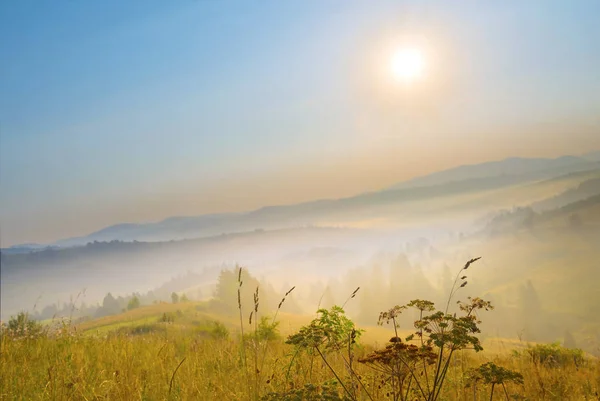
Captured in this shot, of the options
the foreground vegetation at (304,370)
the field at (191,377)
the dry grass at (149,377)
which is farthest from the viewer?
the dry grass at (149,377)

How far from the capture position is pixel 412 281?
627 feet

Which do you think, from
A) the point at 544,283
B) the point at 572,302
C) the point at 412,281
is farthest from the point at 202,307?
the point at 544,283

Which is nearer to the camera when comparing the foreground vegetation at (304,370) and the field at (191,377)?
the foreground vegetation at (304,370)

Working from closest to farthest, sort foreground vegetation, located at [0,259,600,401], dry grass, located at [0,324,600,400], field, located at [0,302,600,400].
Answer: foreground vegetation, located at [0,259,600,401] → field, located at [0,302,600,400] → dry grass, located at [0,324,600,400]

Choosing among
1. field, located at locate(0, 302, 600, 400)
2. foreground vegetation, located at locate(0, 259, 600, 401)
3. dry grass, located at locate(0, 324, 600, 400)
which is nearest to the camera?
foreground vegetation, located at locate(0, 259, 600, 401)

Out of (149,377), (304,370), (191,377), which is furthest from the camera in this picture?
(304,370)

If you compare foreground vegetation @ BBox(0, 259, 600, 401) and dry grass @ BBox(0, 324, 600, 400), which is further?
dry grass @ BBox(0, 324, 600, 400)

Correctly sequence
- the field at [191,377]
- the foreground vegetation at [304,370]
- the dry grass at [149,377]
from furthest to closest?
the dry grass at [149,377] < the field at [191,377] < the foreground vegetation at [304,370]

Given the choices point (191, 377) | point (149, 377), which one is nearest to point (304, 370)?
point (191, 377)

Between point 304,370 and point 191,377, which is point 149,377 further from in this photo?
point 304,370

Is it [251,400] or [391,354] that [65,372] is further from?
[391,354]

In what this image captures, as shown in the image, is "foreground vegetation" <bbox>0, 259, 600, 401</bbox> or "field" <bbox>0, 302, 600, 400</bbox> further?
"field" <bbox>0, 302, 600, 400</bbox>

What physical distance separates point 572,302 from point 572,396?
195774mm

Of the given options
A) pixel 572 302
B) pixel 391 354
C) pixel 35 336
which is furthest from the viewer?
pixel 572 302
